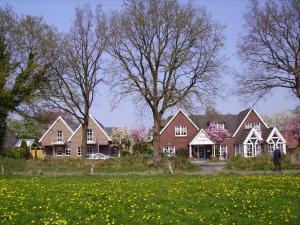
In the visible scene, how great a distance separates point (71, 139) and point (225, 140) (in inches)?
1088

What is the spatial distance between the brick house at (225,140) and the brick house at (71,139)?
13.0 meters

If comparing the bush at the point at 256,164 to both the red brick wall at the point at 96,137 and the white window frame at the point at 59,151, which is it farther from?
the white window frame at the point at 59,151

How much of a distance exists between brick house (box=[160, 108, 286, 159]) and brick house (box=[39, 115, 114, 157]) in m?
13.0

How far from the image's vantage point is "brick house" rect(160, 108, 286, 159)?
66688mm

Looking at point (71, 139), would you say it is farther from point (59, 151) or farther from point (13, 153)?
point (13, 153)

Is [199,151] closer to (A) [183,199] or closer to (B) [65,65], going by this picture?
(B) [65,65]

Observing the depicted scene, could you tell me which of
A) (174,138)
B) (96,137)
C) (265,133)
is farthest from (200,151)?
(96,137)

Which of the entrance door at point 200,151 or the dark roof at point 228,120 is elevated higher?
the dark roof at point 228,120

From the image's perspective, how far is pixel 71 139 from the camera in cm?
7556

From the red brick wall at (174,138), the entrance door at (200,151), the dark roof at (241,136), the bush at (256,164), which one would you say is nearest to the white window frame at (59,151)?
the red brick wall at (174,138)

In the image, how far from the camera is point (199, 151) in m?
69.6

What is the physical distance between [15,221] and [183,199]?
548 centimetres

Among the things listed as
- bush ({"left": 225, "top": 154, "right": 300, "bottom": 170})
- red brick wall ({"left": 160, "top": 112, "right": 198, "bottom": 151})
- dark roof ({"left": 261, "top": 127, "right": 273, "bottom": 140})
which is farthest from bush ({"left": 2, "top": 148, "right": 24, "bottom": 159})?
dark roof ({"left": 261, "top": 127, "right": 273, "bottom": 140})

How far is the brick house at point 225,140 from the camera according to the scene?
66688 mm
